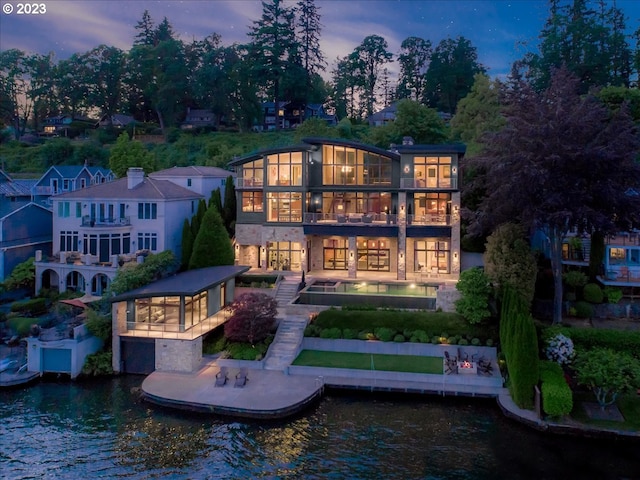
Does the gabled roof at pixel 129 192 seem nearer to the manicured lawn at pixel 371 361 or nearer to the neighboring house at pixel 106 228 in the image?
the neighboring house at pixel 106 228

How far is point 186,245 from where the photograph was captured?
36531mm

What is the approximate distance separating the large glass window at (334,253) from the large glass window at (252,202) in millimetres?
5454

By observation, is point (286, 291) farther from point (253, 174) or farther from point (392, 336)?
point (253, 174)

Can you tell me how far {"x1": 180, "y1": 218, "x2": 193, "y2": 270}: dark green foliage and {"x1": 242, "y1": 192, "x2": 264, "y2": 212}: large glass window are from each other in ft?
16.2

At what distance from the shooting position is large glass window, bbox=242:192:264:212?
3962 cm

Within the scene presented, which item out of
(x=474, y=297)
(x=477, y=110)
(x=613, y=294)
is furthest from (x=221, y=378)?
(x=477, y=110)

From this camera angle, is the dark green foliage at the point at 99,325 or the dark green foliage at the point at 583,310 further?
the dark green foliage at the point at 583,310

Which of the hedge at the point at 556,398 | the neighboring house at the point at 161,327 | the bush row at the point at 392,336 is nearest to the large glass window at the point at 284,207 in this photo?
the neighboring house at the point at 161,327

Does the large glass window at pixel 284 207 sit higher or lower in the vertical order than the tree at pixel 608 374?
higher

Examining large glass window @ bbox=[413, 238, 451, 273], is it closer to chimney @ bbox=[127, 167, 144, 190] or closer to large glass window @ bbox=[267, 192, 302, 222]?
large glass window @ bbox=[267, 192, 302, 222]

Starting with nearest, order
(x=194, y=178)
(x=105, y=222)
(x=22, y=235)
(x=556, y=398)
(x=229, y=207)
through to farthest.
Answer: (x=556, y=398), (x=105, y=222), (x=22, y=235), (x=229, y=207), (x=194, y=178)

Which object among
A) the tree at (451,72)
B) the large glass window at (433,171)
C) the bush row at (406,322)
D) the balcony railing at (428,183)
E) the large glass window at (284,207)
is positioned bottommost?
the bush row at (406,322)

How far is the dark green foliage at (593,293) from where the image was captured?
29516 millimetres

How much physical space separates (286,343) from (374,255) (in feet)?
44.0
